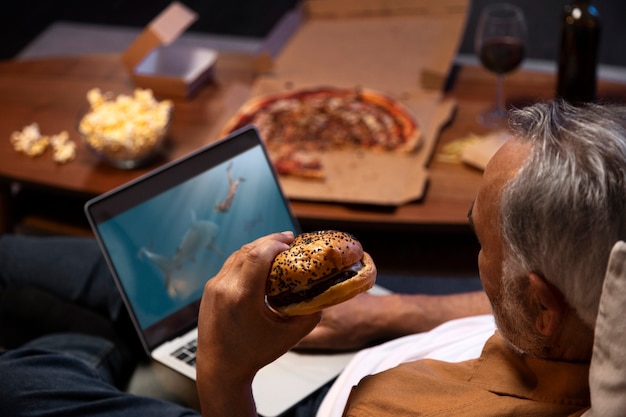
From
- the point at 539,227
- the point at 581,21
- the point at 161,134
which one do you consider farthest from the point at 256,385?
the point at 581,21

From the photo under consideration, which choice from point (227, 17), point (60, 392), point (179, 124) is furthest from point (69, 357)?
point (227, 17)

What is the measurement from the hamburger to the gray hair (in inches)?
9.1

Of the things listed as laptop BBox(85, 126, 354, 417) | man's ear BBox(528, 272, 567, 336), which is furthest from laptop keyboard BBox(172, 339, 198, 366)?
man's ear BBox(528, 272, 567, 336)

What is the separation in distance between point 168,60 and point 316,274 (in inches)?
65.3

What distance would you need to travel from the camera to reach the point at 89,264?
1.83m

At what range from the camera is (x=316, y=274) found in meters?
1.10

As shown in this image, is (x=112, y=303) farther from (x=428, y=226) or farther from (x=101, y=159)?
(x=428, y=226)

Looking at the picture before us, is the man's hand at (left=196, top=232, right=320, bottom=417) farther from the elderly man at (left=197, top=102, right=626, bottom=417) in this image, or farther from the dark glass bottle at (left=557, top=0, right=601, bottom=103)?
the dark glass bottle at (left=557, top=0, right=601, bottom=103)

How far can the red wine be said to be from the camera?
88.1 inches

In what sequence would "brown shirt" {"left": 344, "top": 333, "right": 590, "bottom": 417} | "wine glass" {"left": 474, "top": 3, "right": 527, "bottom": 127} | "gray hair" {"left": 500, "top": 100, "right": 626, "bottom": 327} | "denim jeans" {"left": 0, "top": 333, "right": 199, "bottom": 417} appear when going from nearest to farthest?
"gray hair" {"left": 500, "top": 100, "right": 626, "bottom": 327} < "brown shirt" {"left": 344, "top": 333, "right": 590, "bottom": 417} < "denim jeans" {"left": 0, "top": 333, "right": 199, "bottom": 417} < "wine glass" {"left": 474, "top": 3, "right": 527, "bottom": 127}

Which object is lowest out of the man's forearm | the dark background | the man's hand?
the dark background

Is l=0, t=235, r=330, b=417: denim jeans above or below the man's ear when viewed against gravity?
below

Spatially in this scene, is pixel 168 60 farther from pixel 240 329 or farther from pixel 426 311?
pixel 240 329

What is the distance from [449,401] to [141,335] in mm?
651
